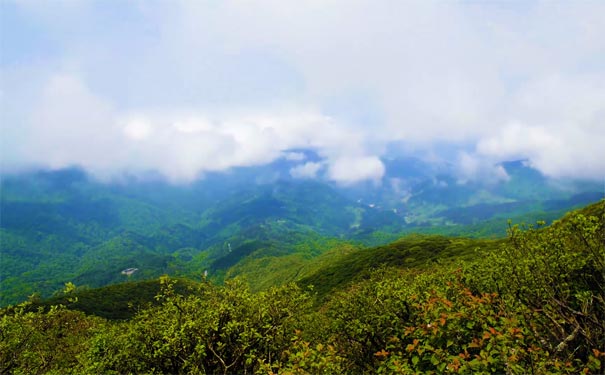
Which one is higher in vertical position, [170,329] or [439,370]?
[439,370]

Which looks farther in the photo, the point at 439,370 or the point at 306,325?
the point at 306,325

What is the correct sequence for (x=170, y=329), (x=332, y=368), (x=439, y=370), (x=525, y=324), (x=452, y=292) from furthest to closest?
(x=452, y=292), (x=170, y=329), (x=525, y=324), (x=332, y=368), (x=439, y=370)

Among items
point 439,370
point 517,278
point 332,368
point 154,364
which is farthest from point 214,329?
point 517,278

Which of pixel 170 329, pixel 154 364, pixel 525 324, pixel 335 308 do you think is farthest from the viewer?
pixel 335 308

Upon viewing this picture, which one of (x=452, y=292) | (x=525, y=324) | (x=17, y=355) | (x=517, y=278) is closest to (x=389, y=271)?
(x=452, y=292)

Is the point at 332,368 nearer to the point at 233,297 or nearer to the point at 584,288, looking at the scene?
the point at 233,297

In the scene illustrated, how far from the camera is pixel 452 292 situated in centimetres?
1948

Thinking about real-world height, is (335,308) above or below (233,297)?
below

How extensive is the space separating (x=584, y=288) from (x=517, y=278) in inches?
131

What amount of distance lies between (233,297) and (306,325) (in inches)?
444

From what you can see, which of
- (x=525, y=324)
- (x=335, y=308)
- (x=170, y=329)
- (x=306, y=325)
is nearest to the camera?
(x=525, y=324)

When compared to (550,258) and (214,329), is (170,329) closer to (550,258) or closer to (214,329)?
(214,329)

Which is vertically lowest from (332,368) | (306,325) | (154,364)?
(306,325)

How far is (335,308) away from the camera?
79.6 ft
